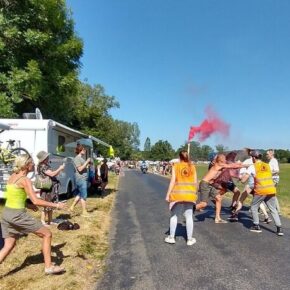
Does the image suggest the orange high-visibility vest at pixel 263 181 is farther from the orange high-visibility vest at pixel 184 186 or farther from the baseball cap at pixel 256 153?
the orange high-visibility vest at pixel 184 186

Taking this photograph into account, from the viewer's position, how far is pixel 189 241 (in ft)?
28.2

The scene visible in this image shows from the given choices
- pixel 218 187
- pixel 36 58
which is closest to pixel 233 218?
pixel 218 187

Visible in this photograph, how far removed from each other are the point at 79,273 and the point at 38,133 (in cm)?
804

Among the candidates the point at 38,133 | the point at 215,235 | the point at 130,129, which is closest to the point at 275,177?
the point at 215,235

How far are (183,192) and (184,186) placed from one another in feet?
0.39

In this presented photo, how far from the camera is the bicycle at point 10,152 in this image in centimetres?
1337

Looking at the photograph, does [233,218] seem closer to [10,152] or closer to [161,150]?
[10,152]

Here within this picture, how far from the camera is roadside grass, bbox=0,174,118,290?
609 cm

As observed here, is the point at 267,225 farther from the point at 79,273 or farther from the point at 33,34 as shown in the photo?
the point at 33,34

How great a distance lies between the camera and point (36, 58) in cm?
1991

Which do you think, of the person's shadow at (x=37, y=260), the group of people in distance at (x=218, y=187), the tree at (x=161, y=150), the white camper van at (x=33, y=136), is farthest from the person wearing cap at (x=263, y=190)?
the tree at (x=161, y=150)

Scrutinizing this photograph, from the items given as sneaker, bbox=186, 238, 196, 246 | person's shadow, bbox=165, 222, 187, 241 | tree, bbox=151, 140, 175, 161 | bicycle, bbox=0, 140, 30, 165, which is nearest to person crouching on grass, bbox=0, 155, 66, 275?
sneaker, bbox=186, 238, 196, 246

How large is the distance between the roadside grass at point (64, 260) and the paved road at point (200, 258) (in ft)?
0.82

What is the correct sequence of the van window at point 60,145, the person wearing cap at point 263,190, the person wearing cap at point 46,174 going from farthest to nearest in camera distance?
the van window at point 60,145 < the person wearing cap at point 263,190 < the person wearing cap at point 46,174
